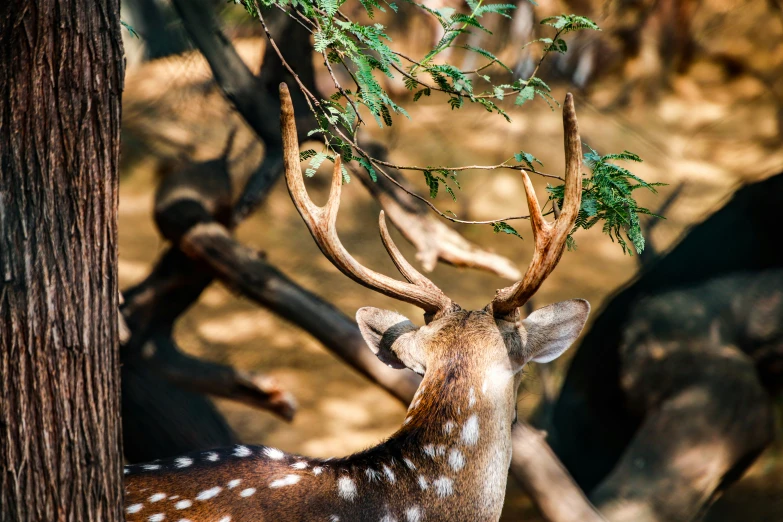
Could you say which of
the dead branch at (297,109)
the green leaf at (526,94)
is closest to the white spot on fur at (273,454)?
the green leaf at (526,94)

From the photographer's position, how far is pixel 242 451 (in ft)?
8.16

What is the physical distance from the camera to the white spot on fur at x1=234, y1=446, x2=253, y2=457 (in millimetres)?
2464

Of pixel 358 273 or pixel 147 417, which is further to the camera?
pixel 147 417

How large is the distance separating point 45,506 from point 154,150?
3864 mm

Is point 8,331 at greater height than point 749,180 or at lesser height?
lesser

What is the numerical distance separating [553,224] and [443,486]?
80 centimetres

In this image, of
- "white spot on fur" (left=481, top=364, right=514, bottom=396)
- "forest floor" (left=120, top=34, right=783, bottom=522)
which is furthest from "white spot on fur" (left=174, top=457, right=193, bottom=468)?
"forest floor" (left=120, top=34, right=783, bottom=522)

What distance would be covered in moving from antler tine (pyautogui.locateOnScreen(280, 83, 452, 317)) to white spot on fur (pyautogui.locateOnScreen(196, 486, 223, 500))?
719 millimetres

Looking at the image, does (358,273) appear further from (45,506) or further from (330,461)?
(45,506)

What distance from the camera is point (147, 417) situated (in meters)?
4.19

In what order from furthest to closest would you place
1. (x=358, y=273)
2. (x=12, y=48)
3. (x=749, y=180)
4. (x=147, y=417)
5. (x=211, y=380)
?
(x=749, y=180), (x=211, y=380), (x=147, y=417), (x=358, y=273), (x=12, y=48)

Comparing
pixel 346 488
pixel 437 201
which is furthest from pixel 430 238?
pixel 437 201

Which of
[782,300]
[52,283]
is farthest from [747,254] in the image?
[52,283]

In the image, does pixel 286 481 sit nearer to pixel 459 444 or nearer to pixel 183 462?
pixel 183 462
